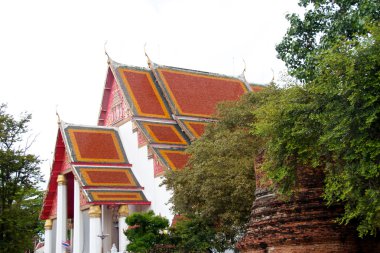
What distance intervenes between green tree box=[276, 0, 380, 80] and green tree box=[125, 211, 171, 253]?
742cm

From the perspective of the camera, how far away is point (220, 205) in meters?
17.0

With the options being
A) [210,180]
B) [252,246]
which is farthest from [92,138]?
[252,246]

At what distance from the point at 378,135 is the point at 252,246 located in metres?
2.50

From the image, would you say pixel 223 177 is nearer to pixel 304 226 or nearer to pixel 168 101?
pixel 304 226

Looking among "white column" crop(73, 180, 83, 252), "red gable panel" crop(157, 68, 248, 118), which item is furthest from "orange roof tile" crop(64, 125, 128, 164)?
"red gable panel" crop(157, 68, 248, 118)

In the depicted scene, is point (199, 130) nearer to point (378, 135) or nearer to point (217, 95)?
point (217, 95)

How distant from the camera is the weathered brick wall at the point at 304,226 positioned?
8.80 m

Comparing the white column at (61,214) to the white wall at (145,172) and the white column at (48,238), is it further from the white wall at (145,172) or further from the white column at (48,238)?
the white wall at (145,172)

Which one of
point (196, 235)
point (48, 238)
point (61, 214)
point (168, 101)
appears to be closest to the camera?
point (196, 235)

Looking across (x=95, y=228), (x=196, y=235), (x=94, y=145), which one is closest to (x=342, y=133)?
(x=196, y=235)

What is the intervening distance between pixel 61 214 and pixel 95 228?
3.91m

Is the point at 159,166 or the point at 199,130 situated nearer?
the point at 159,166

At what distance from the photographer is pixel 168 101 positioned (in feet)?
94.3

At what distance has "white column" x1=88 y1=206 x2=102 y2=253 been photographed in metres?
25.1
